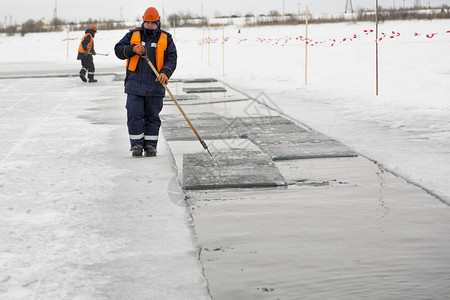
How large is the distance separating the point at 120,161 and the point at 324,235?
3275 millimetres

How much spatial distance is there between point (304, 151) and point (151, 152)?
1670 mm

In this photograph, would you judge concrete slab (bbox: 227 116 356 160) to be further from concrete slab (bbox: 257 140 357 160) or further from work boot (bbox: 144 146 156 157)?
work boot (bbox: 144 146 156 157)

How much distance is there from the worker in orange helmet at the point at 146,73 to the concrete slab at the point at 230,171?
1.96ft

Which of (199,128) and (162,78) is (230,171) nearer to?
(162,78)

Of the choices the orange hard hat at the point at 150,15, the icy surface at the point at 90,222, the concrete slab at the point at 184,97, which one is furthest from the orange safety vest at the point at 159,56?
the concrete slab at the point at 184,97

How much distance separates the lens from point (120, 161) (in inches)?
278

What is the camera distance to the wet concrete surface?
3.45m

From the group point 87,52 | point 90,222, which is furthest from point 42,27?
point 90,222

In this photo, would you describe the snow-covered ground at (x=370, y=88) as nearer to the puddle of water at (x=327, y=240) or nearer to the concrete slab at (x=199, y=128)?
the puddle of water at (x=327, y=240)

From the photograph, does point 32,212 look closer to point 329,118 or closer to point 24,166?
point 24,166

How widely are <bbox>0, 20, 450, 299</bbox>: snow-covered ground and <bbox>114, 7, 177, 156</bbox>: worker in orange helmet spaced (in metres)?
0.29

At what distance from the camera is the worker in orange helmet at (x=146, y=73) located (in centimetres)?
709

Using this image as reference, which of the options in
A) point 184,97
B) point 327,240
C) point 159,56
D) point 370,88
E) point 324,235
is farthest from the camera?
point 370,88

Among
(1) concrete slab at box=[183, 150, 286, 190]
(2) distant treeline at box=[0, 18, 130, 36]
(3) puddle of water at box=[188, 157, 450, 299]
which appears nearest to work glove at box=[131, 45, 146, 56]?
(1) concrete slab at box=[183, 150, 286, 190]
